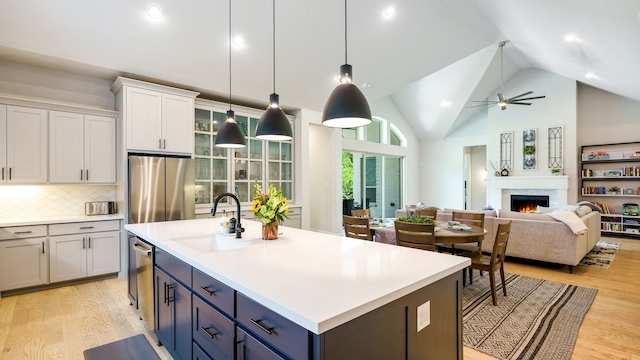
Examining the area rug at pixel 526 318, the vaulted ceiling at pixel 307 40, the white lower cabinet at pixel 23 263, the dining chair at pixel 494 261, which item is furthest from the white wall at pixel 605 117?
the white lower cabinet at pixel 23 263

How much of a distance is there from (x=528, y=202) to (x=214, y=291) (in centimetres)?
921

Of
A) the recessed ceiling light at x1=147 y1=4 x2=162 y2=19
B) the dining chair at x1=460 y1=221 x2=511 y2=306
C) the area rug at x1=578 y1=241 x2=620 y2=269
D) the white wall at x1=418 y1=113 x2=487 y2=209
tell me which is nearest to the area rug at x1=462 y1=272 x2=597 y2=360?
the dining chair at x1=460 y1=221 x2=511 y2=306

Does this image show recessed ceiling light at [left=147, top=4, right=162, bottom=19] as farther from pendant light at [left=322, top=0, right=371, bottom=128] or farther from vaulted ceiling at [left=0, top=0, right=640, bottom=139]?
pendant light at [left=322, top=0, right=371, bottom=128]

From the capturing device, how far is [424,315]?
1439 millimetres

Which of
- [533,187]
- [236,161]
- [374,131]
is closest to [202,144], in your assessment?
[236,161]

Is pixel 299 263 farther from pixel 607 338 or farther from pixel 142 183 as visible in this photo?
pixel 142 183

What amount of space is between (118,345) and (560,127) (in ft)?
31.8

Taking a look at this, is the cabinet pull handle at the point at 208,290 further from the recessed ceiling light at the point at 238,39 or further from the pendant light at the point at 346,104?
the recessed ceiling light at the point at 238,39

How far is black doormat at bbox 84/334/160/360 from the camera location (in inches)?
72.3

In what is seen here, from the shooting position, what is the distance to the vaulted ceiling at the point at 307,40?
3418mm

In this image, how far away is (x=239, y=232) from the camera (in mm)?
2463

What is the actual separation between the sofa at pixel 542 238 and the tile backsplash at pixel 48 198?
233 inches

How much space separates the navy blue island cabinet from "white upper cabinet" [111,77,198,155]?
8.90 ft

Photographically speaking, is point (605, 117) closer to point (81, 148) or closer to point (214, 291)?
point (214, 291)
